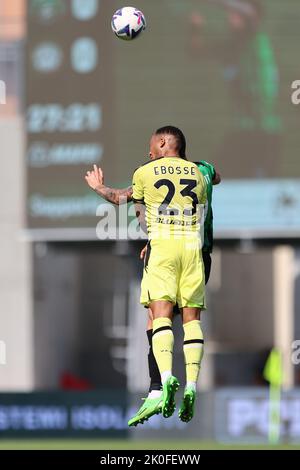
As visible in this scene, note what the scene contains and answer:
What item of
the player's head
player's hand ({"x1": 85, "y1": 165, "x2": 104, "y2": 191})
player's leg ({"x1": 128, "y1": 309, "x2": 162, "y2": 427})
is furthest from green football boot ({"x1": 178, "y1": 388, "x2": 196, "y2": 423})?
the player's head

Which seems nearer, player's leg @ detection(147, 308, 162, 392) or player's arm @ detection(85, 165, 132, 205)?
player's leg @ detection(147, 308, 162, 392)

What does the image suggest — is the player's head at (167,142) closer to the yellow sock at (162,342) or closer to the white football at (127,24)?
the white football at (127,24)

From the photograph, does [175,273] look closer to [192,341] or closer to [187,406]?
[192,341]

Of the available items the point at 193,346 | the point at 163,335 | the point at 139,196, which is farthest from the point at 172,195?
the point at 193,346

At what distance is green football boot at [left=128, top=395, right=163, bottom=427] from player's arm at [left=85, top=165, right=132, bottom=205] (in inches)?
66.5

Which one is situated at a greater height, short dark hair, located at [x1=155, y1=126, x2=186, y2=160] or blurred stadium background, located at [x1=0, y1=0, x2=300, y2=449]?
blurred stadium background, located at [x1=0, y1=0, x2=300, y2=449]

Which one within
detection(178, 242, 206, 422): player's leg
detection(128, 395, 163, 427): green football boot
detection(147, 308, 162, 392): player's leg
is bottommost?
detection(128, 395, 163, 427): green football boot

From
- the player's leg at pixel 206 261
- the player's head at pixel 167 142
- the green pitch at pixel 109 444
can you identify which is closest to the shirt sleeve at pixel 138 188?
the player's head at pixel 167 142

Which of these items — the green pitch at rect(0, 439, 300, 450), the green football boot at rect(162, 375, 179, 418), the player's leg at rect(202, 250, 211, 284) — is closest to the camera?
the green football boot at rect(162, 375, 179, 418)

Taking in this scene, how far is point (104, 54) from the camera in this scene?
2878 cm

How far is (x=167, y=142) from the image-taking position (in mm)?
11500

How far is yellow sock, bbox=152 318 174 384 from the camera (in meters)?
11.4

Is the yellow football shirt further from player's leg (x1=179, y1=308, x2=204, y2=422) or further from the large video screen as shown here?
the large video screen
